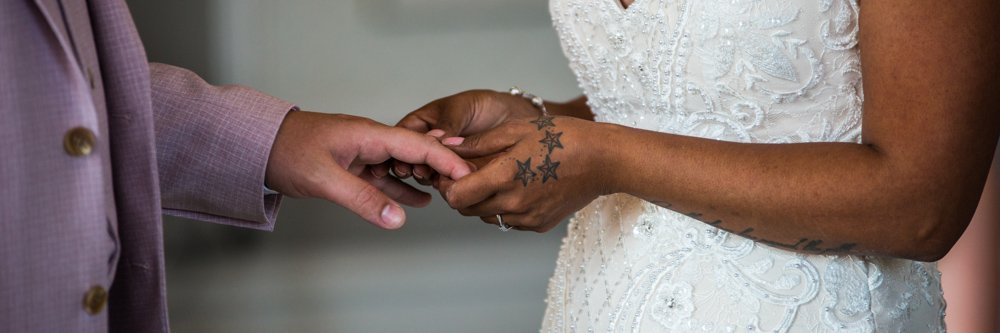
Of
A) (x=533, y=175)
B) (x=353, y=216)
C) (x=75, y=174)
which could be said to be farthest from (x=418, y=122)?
(x=353, y=216)

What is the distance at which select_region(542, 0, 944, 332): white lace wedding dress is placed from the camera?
0.91m

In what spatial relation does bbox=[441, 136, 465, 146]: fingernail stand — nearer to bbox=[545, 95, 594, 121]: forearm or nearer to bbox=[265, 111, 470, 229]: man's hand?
bbox=[265, 111, 470, 229]: man's hand

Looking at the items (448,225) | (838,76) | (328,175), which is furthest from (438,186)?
(448,225)

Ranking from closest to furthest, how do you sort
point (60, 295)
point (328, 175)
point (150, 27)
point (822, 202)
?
point (60, 295) < point (822, 202) < point (328, 175) < point (150, 27)

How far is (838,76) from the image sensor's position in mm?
925

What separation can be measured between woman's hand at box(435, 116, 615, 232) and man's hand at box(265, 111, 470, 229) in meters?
0.07

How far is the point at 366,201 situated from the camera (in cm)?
104

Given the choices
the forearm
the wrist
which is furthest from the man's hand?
the forearm

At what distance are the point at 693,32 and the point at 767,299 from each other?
0.96 ft

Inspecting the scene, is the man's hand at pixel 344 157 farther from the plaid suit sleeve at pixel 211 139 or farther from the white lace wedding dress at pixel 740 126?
the white lace wedding dress at pixel 740 126

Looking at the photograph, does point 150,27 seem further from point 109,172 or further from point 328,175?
point 109,172

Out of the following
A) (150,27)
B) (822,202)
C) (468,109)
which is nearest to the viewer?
(822,202)

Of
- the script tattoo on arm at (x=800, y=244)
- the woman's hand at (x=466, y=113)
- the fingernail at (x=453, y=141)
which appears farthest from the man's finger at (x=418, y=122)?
the script tattoo on arm at (x=800, y=244)

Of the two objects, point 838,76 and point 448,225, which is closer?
point 838,76
